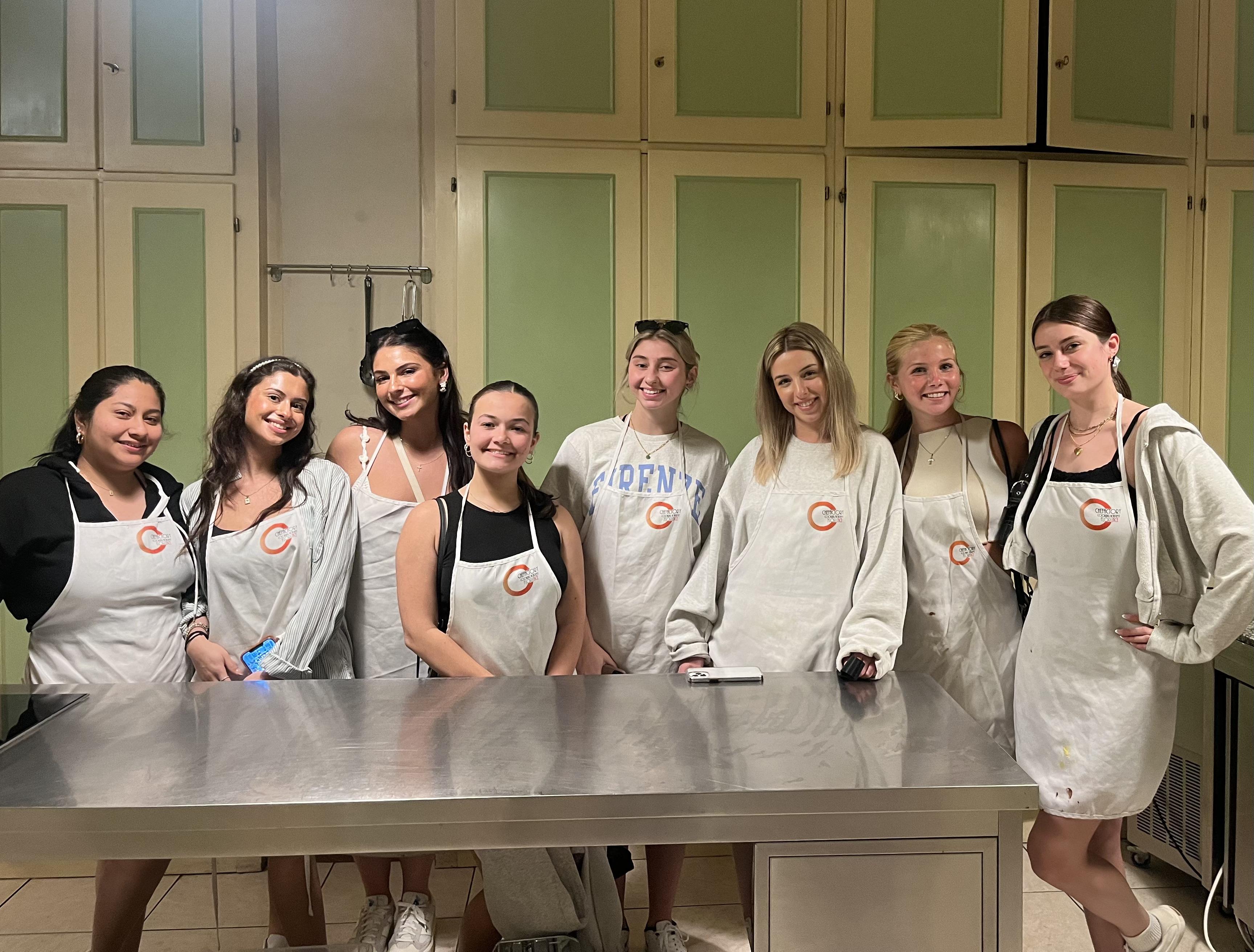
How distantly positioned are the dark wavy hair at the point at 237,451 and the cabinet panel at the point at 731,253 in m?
1.39

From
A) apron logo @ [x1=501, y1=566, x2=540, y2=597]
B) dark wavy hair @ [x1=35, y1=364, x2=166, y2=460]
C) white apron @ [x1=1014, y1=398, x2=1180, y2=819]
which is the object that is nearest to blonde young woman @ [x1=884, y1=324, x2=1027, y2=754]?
white apron @ [x1=1014, y1=398, x2=1180, y2=819]

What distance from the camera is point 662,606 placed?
231cm

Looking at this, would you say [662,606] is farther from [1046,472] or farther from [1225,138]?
[1225,138]

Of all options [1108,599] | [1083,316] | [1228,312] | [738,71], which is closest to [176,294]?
[738,71]

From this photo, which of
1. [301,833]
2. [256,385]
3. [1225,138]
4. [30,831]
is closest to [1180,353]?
[1225,138]

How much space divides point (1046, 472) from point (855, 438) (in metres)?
0.41

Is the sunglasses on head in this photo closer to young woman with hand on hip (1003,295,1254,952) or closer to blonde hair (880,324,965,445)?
blonde hair (880,324,965,445)

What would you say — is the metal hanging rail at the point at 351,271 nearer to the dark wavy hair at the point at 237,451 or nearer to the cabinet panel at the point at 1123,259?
the dark wavy hair at the point at 237,451

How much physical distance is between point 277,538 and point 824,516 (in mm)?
1161

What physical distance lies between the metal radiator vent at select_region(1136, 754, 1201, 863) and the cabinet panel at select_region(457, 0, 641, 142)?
246 cm

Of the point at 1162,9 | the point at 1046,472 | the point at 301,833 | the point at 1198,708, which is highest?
the point at 1162,9

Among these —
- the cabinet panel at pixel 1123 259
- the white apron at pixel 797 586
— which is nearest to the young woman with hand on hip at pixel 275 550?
the white apron at pixel 797 586

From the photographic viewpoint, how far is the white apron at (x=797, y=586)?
6.85 ft

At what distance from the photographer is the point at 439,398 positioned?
2355 mm
